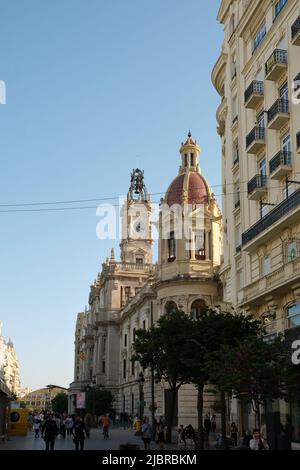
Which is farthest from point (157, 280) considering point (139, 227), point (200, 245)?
point (139, 227)

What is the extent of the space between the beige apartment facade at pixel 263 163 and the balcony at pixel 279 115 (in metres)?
0.04

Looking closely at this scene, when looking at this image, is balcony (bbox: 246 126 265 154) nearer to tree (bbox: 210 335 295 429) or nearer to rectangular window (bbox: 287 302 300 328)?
rectangular window (bbox: 287 302 300 328)

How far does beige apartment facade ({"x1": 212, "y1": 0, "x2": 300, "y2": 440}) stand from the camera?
81.4 ft

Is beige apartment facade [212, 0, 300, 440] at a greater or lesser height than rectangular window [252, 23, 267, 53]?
lesser

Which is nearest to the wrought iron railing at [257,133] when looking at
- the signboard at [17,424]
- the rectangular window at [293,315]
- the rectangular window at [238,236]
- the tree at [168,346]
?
the rectangular window at [238,236]

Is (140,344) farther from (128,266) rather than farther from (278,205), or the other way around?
(128,266)

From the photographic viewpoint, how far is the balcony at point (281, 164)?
25266 mm

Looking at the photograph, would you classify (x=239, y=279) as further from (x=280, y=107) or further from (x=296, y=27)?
(x=296, y=27)

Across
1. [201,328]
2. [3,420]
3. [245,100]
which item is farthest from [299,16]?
[3,420]

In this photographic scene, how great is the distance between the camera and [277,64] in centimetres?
2619

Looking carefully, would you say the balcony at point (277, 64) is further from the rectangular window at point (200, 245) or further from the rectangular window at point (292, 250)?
the rectangular window at point (200, 245)

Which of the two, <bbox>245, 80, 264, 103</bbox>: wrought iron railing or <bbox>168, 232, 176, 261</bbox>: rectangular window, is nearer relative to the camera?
<bbox>245, 80, 264, 103</bbox>: wrought iron railing

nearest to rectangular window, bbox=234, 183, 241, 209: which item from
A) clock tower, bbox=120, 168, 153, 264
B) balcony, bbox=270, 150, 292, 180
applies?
balcony, bbox=270, 150, 292, 180

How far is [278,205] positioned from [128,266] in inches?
2473
